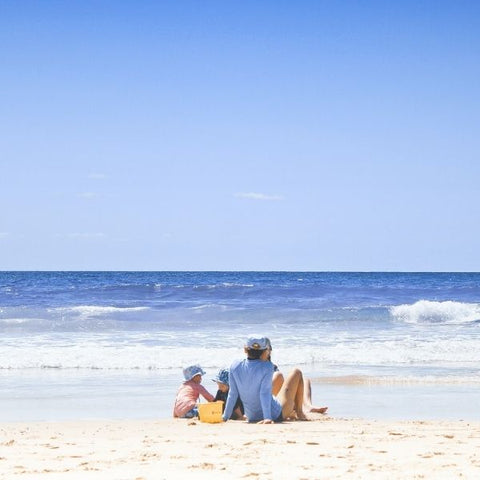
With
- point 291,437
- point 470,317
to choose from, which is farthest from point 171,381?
point 470,317

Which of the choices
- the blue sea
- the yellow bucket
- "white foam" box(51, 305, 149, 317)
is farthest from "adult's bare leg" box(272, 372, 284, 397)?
"white foam" box(51, 305, 149, 317)

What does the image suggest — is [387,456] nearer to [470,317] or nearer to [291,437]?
[291,437]

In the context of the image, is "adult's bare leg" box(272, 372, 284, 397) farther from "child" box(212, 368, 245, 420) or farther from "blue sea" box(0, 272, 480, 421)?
"blue sea" box(0, 272, 480, 421)

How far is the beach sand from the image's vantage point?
5.61 m

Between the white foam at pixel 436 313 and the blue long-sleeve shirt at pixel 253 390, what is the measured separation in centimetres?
1759

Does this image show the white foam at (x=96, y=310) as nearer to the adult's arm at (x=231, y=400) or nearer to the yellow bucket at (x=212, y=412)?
the adult's arm at (x=231, y=400)

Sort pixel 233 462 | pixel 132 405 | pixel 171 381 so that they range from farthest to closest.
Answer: pixel 171 381
pixel 132 405
pixel 233 462

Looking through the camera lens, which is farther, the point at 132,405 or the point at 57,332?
the point at 57,332

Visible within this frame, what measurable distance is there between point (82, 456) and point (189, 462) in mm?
908

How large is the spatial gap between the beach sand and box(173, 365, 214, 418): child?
38 centimetres

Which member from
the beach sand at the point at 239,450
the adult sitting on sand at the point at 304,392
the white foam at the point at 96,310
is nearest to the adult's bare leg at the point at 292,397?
the adult sitting on sand at the point at 304,392

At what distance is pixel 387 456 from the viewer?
20.0ft

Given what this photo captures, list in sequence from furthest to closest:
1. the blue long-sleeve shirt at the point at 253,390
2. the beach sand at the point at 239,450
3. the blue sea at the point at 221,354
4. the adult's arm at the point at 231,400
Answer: the blue sea at the point at 221,354 < the adult's arm at the point at 231,400 < the blue long-sleeve shirt at the point at 253,390 < the beach sand at the point at 239,450

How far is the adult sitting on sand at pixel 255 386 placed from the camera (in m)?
8.49
